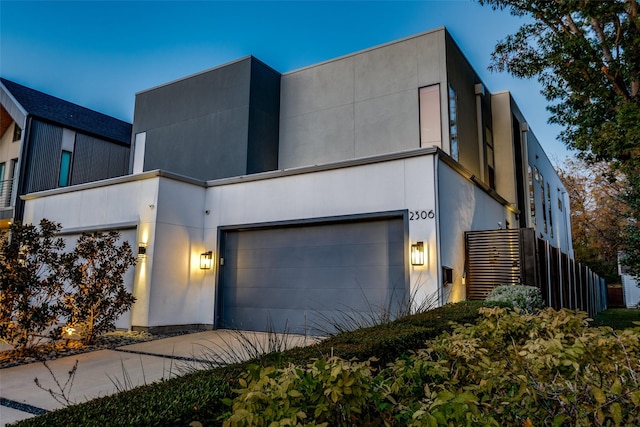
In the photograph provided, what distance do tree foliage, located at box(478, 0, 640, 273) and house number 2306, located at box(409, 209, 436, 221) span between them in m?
4.93

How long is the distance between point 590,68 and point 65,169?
1605 cm

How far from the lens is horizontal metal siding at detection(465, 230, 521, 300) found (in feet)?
26.9

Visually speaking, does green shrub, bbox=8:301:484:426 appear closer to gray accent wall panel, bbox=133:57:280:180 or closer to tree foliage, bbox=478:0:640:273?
gray accent wall panel, bbox=133:57:280:180

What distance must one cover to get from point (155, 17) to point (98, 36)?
874 cm

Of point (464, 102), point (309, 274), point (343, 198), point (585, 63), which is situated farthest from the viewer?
point (464, 102)

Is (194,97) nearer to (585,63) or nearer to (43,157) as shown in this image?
(43,157)

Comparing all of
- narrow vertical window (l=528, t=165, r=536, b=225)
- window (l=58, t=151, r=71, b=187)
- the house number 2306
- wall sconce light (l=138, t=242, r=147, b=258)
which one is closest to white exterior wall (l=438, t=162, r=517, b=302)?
the house number 2306

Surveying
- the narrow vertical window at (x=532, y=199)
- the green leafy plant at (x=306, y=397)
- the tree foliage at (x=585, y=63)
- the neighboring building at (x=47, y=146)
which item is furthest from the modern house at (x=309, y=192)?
the green leafy plant at (x=306, y=397)

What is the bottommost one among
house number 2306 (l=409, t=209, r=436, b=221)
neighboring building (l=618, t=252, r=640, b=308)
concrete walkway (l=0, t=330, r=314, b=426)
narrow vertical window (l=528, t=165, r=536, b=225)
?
concrete walkway (l=0, t=330, r=314, b=426)

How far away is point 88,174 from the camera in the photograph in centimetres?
1542

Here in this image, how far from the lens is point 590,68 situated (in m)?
10.5

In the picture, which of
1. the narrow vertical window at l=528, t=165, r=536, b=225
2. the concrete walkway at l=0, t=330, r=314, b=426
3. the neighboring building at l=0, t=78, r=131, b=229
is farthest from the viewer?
the narrow vertical window at l=528, t=165, r=536, b=225

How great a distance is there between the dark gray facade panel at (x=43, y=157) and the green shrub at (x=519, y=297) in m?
13.8

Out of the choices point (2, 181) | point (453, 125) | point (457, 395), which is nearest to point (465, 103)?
point (453, 125)
